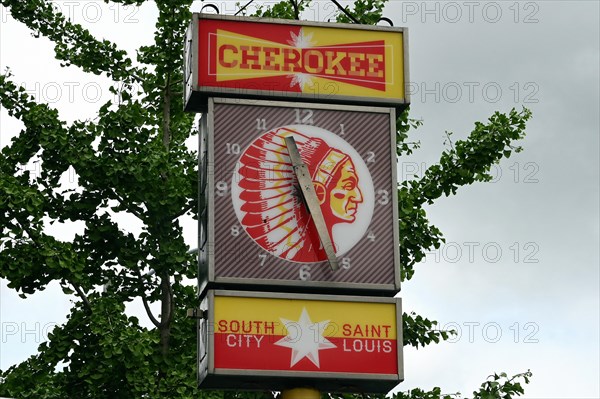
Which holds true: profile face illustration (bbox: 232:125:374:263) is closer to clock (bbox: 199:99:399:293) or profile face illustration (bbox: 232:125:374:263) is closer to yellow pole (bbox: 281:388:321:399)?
clock (bbox: 199:99:399:293)

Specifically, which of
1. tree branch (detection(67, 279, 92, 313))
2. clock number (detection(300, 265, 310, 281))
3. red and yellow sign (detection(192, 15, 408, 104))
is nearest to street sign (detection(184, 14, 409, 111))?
red and yellow sign (detection(192, 15, 408, 104))

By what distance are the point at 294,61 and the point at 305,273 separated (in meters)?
2.20

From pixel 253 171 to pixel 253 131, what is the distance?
1.36 feet

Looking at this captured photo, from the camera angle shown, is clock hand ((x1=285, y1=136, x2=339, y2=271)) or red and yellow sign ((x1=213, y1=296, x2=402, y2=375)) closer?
red and yellow sign ((x1=213, y1=296, x2=402, y2=375))

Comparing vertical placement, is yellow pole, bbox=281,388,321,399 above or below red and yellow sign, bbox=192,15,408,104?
below

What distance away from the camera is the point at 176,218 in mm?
20594

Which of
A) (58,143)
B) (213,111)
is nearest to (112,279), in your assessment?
(58,143)

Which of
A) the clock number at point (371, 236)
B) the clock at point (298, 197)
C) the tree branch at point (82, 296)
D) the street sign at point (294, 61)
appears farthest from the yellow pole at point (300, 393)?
the tree branch at point (82, 296)

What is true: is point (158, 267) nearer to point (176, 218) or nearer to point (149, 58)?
point (176, 218)

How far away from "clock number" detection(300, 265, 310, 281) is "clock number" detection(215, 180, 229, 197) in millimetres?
1004

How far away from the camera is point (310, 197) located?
14.1 metres

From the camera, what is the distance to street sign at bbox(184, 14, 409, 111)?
1465 cm

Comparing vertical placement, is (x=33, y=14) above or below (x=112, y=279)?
above

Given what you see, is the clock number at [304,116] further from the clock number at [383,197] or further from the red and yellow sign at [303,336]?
the red and yellow sign at [303,336]
